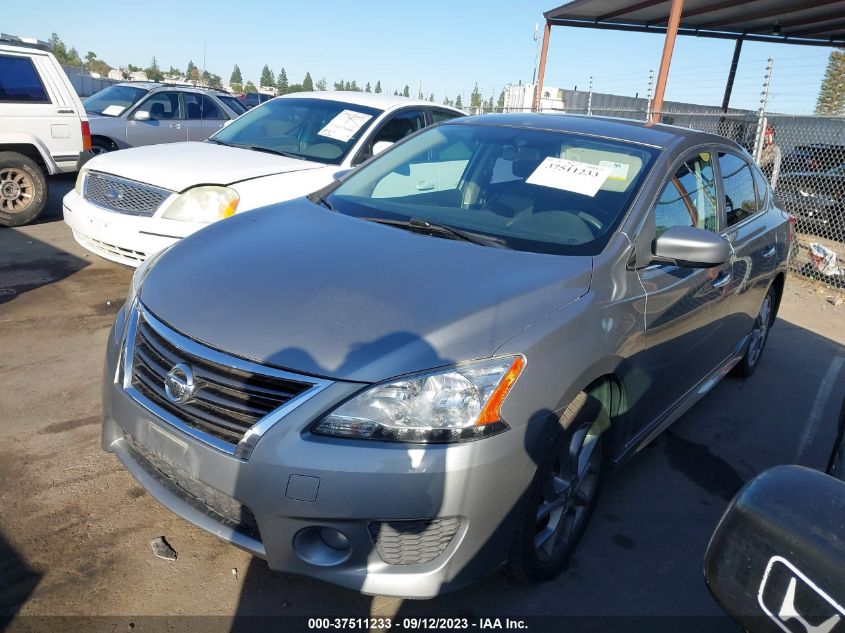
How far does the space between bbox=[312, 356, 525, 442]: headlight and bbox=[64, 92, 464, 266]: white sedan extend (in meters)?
3.37

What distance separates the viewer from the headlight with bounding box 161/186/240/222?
195 inches

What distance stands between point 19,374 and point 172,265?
194 centimetres

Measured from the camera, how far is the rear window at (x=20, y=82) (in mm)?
7359

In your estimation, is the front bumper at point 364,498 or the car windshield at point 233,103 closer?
the front bumper at point 364,498

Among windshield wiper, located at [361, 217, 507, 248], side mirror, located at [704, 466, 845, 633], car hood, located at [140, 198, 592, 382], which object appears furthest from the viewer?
windshield wiper, located at [361, 217, 507, 248]

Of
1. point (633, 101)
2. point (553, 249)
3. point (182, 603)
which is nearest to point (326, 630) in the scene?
point (182, 603)

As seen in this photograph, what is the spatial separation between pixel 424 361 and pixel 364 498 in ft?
1.47

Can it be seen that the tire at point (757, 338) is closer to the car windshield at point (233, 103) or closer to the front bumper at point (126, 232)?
the front bumper at point (126, 232)

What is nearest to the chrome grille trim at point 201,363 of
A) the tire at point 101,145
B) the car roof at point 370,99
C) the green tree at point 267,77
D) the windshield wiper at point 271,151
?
the windshield wiper at point 271,151

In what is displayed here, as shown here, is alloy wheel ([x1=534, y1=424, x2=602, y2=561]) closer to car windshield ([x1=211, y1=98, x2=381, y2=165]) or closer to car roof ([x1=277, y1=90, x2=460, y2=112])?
car windshield ([x1=211, y1=98, x2=381, y2=165])

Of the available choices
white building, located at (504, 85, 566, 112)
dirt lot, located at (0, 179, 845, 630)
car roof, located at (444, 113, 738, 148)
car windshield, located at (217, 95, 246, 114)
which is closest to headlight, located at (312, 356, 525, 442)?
dirt lot, located at (0, 179, 845, 630)

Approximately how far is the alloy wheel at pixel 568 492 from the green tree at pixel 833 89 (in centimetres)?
6163

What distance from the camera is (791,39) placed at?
1994 cm

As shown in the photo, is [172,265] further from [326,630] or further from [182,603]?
[326,630]
